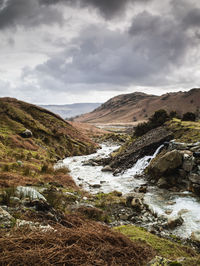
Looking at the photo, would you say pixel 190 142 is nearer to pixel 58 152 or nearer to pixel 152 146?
pixel 152 146

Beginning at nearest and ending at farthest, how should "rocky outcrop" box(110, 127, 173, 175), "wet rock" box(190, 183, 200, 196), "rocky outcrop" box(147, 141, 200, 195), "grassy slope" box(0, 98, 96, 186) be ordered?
"wet rock" box(190, 183, 200, 196)
"rocky outcrop" box(147, 141, 200, 195)
"rocky outcrop" box(110, 127, 173, 175)
"grassy slope" box(0, 98, 96, 186)

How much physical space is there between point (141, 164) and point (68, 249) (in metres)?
17.9

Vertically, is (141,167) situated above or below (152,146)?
below

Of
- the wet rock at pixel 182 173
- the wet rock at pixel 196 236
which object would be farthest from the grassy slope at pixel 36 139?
the wet rock at pixel 196 236

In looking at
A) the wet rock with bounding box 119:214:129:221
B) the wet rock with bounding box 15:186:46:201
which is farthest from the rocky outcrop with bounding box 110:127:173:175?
the wet rock with bounding box 15:186:46:201

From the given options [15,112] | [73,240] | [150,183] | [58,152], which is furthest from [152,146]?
[15,112]

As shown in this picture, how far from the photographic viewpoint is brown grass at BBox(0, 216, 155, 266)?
10.6 ft

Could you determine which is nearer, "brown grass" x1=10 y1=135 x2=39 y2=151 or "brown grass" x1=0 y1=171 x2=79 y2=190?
"brown grass" x1=0 y1=171 x2=79 y2=190

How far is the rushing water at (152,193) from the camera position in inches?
366

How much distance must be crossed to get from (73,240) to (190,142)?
54.4 feet

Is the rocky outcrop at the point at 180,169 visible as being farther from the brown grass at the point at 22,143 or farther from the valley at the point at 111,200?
the brown grass at the point at 22,143

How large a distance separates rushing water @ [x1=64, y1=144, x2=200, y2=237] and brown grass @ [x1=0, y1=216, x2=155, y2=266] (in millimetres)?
5028

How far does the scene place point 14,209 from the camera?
20.3ft

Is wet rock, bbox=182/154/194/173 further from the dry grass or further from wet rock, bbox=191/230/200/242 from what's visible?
the dry grass
